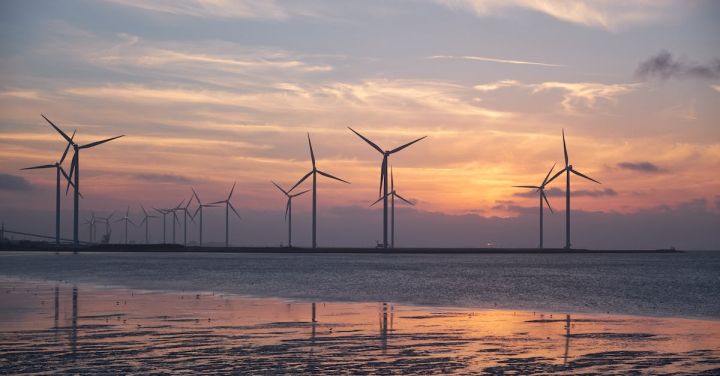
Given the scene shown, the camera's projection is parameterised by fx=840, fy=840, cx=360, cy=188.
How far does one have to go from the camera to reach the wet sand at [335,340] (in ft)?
77.7

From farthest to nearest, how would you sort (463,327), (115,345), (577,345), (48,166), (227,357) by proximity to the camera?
(48,166)
(463,327)
(577,345)
(115,345)
(227,357)

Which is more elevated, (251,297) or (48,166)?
(48,166)

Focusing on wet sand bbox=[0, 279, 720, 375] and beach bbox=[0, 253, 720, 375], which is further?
beach bbox=[0, 253, 720, 375]

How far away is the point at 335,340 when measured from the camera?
3006 cm

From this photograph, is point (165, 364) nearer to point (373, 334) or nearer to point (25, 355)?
point (25, 355)

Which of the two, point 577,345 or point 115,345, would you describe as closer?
point 115,345

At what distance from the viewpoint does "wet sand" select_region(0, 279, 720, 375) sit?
23688mm

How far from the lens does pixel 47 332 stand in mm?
31125

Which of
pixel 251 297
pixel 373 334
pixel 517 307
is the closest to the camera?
pixel 373 334

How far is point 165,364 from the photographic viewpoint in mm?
23500

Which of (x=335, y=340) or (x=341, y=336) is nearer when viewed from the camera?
(x=335, y=340)

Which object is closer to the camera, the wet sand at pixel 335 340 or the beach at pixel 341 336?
the wet sand at pixel 335 340

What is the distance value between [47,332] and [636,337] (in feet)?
73.7

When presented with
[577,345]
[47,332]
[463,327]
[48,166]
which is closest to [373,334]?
[463,327]
